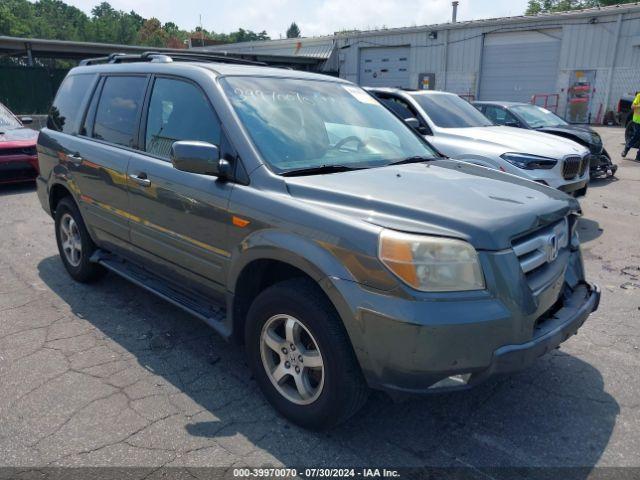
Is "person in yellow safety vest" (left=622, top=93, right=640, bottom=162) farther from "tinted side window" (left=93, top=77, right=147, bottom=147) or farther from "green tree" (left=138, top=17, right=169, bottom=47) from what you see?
"green tree" (left=138, top=17, right=169, bottom=47)

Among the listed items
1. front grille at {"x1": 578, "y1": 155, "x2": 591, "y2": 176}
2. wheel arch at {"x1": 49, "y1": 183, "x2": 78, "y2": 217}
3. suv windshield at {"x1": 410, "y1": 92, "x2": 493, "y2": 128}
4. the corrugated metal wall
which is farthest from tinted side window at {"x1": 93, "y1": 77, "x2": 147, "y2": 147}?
the corrugated metal wall

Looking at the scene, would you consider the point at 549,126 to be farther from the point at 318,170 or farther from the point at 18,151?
the point at 18,151

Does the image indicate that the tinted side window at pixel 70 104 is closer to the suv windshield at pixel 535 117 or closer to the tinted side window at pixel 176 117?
the tinted side window at pixel 176 117

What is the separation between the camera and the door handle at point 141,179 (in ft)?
11.9

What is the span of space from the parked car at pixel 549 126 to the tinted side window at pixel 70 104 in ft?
26.5

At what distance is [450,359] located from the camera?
7.58 ft

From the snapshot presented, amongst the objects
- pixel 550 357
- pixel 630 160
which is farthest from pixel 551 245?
pixel 630 160

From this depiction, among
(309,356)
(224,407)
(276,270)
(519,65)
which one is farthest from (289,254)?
(519,65)

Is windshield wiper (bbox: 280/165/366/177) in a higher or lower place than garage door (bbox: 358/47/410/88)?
lower

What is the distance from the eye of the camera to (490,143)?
23.2 feet

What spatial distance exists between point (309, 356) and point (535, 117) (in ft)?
33.1

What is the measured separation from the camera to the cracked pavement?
2.65 m

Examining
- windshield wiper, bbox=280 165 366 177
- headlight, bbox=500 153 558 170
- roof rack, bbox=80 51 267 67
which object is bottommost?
headlight, bbox=500 153 558 170

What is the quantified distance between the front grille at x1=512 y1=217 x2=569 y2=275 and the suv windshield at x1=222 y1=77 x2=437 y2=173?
1.11 m
